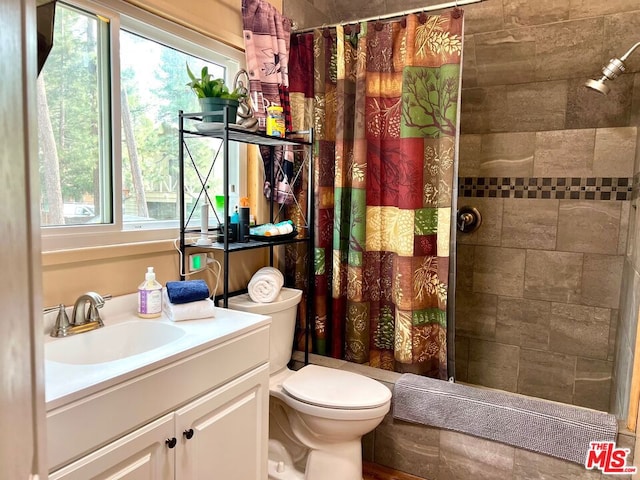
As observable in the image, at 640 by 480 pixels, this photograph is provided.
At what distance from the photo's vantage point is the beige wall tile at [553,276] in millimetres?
2787

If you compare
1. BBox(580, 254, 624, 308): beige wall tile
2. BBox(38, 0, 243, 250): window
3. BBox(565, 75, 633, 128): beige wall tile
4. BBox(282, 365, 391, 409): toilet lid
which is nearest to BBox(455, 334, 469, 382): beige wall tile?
BBox(580, 254, 624, 308): beige wall tile

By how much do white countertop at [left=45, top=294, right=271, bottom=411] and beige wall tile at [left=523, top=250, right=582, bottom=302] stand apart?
76.8 inches

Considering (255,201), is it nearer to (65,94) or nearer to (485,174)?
(65,94)

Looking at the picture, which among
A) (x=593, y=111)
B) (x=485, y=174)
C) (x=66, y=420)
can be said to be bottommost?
(x=66, y=420)

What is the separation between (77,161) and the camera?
1655mm

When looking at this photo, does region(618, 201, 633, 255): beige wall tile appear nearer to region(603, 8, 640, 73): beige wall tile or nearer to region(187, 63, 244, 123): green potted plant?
region(603, 8, 640, 73): beige wall tile

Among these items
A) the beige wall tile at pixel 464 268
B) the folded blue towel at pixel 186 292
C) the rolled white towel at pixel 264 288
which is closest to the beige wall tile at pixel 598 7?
the beige wall tile at pixel 464 268

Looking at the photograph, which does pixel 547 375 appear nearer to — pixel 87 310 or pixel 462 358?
pixel 462 358

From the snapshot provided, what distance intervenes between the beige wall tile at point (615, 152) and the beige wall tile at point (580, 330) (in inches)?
32.3

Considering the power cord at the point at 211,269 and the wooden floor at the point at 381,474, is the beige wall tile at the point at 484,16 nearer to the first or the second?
the power cord at the point at 211,269

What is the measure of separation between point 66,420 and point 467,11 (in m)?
2.60

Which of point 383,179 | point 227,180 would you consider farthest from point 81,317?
point 383,179

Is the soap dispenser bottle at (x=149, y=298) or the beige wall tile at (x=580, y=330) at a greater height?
the soap dispenser bottle at (x=149, y=298)

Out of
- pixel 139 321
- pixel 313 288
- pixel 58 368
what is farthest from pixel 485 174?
pixel 58 368
